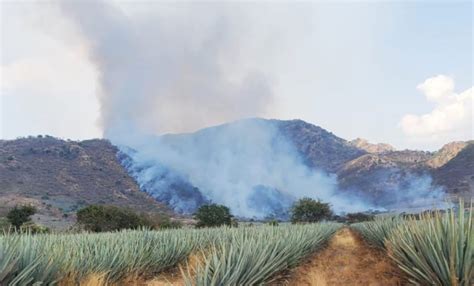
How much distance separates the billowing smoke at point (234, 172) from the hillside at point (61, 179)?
9.11 metres

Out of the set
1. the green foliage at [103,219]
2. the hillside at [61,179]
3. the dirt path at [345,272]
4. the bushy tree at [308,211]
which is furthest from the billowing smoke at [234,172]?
the dirt path at [345,272]

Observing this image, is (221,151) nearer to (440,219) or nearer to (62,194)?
(62,194)

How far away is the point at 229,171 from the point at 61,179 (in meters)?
70.3

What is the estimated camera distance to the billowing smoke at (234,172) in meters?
104

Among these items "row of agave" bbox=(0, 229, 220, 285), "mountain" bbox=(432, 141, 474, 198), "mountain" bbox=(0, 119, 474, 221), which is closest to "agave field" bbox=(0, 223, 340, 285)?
"row of agave" bbox=(0, 229, 220, 285)

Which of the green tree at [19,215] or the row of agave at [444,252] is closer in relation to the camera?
the row of agave at [444,252]

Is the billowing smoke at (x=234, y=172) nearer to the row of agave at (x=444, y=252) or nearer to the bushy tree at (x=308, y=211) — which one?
the bushy tree at (x=308, y=211)

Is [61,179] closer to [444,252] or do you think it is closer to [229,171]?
[444,252]

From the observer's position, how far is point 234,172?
136 meters

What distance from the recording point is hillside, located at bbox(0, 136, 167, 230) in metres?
54.9

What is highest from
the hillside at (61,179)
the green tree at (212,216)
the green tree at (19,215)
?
the hillside at (61,179)

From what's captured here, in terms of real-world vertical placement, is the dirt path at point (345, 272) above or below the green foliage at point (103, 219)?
below

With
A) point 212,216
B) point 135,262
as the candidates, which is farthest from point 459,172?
point 135,262

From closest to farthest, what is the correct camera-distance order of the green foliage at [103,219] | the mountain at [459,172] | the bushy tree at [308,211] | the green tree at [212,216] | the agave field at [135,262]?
the agave field at [135,262] < the green foliage at [103,219] < the green tree at [212,216] < the bushy tree at [308,211] < the mountain at [459,172]
